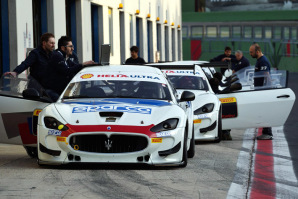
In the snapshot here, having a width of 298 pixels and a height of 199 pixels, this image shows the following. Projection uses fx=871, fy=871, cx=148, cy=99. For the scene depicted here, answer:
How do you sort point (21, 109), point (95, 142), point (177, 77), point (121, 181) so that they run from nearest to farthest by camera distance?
1. point (121, 181)
2. point (95, 142)
3. point (21, 109)
4. point (177, 77)

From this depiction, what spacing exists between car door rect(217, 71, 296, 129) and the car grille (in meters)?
4.69

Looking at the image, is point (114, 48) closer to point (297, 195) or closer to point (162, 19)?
point (162, 19)

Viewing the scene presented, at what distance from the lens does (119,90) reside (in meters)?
11.0

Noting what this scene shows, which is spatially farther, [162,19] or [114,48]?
[162,19]

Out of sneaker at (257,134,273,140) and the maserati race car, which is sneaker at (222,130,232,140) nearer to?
sneaker at (257,134,273,140)

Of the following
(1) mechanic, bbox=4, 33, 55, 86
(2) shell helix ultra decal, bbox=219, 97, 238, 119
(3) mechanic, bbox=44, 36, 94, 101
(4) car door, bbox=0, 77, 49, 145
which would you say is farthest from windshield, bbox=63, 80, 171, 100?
(2) shell helix ultra decal, bbox=219, 97, 238, 119

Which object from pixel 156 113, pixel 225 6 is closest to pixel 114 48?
pixel 156 113

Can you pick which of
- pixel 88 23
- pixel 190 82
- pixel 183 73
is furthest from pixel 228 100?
pixel 88 23

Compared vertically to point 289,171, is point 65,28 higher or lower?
higher

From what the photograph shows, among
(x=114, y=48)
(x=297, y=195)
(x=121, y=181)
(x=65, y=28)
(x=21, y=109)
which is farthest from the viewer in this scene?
(x=114, y=48)

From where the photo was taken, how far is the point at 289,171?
33.4 ft

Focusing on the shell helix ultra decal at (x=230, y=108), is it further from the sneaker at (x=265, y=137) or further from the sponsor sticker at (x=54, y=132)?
the sponsor sticker at (x=54, y=132)

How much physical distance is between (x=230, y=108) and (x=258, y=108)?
461 millimetres

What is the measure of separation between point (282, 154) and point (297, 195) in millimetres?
3959
